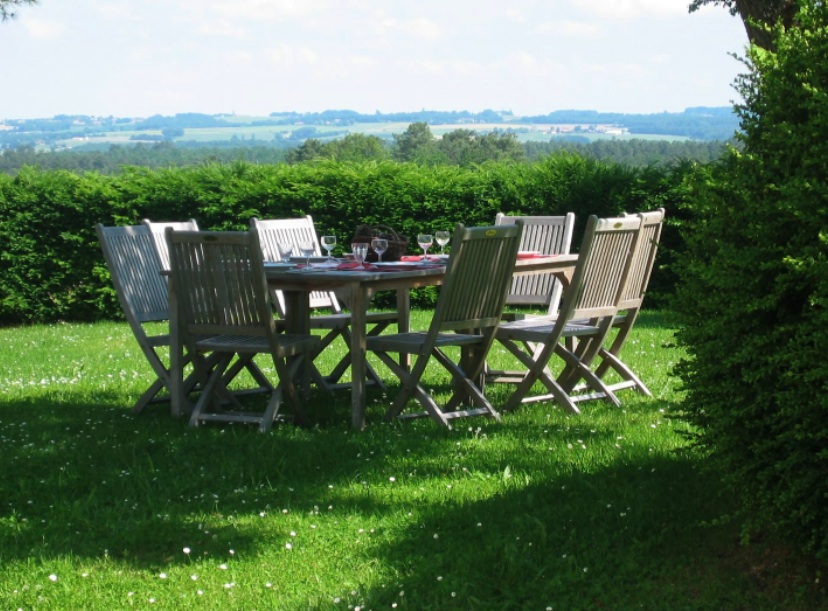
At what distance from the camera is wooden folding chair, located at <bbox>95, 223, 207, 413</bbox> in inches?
280

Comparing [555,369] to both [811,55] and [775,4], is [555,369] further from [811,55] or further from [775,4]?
[811,55]

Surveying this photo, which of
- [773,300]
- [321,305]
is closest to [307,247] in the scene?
[321,305]

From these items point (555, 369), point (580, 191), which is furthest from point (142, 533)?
point (580, 191)

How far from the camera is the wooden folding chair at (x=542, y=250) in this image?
8.38m

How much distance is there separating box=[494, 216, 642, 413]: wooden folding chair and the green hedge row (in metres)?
6.72

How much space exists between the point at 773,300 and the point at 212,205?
11533 mm

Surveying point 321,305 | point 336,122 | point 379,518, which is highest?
point 379,518

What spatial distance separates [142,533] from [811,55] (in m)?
3.23

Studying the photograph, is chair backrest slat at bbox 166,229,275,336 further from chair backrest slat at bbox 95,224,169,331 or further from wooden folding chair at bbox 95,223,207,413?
chair backrest slat at bbox 95,224,169,331

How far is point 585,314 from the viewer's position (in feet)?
22.6

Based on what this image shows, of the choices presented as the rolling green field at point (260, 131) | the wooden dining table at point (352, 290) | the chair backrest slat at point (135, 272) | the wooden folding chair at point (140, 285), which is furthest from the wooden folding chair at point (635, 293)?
the rolling green field at point (260, 131)

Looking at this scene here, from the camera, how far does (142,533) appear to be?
456cm

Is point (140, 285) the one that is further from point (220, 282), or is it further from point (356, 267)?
point (356, 267)

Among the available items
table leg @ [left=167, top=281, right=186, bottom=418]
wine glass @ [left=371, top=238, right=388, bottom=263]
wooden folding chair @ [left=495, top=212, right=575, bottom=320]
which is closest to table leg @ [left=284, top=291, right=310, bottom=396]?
wine glass @ [left=371, top=238, right=388, bottom=263]
